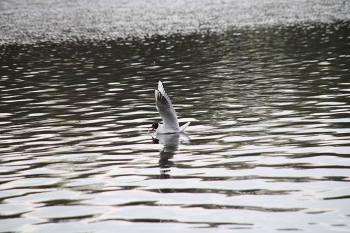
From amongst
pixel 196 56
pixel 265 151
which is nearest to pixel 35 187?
pixel 265 151

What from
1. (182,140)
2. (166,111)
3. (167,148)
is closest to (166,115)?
(166,111)

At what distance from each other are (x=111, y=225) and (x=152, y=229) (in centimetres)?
80

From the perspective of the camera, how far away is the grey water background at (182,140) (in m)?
10.9

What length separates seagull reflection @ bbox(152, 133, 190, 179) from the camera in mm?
13980

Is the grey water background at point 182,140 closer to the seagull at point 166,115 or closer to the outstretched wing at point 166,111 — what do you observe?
the seagull at point 166,115

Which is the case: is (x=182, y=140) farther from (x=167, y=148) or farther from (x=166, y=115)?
(x=166, y=115)

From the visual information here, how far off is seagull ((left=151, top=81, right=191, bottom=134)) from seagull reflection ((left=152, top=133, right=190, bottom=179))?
0.18m

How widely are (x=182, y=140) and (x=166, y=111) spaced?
1081 mm

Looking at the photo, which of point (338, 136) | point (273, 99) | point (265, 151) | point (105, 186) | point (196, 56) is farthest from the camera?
point (196, 56)

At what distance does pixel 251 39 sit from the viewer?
47469 millimetres

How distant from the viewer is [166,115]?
57.9 ft

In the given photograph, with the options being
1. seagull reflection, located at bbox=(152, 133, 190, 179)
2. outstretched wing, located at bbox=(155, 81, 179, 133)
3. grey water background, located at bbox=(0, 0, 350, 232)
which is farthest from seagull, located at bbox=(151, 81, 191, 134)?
grey water background, located at bbox=(0, 0, 350, 232)

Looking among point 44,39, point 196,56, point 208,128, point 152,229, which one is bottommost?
point 152,229

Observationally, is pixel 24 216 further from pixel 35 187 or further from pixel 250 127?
pixel 250 127
